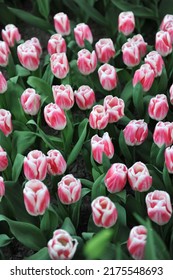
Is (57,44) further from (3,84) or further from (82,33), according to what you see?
(3,84)

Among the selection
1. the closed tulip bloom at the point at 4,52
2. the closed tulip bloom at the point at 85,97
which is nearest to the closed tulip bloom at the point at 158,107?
the closed tulip bloom at the point at 85,97

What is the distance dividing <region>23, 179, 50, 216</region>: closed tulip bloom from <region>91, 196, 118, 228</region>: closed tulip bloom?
0.11 m

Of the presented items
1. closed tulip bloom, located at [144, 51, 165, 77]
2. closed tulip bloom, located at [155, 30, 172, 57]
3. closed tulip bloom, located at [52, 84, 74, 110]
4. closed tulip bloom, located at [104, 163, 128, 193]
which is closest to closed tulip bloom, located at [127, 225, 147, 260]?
A: closed tulip bloom, located at [104, 163, 128, 193]

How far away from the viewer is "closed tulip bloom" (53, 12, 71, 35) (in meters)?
1.96

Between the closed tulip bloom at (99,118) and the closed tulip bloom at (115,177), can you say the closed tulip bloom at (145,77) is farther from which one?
the closed tulip bloom at (115,177)

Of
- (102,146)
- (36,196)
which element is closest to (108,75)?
(102,146)

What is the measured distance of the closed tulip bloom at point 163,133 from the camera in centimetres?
154

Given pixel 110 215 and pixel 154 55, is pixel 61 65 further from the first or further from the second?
pixel 110 215

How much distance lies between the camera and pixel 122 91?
1.91m

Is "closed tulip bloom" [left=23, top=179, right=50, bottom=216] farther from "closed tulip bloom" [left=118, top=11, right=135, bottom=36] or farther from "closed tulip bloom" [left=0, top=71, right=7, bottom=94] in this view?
"closed tulip bloom" [left=118, top=11, right=135, bottom=36]

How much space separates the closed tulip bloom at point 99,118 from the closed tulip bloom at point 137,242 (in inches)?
15.6

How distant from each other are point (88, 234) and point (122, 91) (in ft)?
2.08

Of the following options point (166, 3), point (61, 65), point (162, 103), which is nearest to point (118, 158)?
point (162, 103)

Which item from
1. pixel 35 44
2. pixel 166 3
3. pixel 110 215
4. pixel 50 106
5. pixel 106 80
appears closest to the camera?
pixel 110 215
